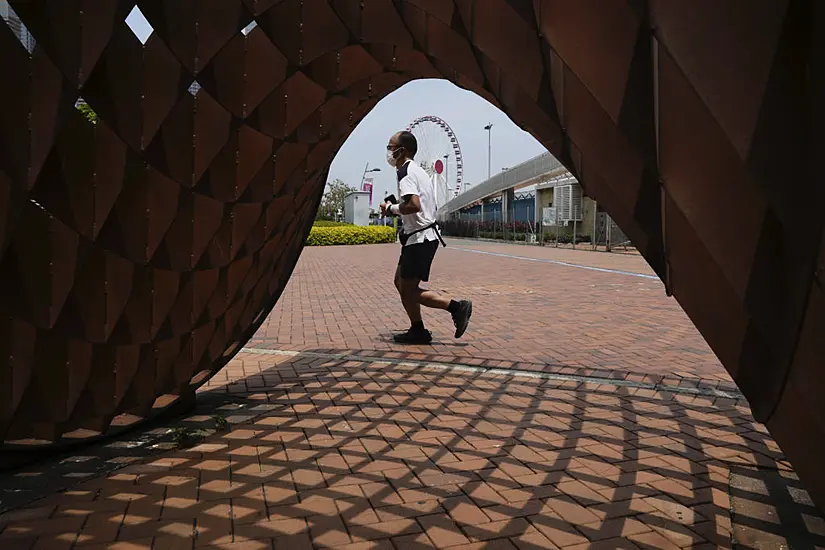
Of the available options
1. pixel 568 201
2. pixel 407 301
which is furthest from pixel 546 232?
pixel 407 301

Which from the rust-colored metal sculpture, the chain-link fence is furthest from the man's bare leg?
the chain-link fence

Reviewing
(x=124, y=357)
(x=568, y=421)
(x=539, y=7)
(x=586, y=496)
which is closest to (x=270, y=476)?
(x=124, y=357)

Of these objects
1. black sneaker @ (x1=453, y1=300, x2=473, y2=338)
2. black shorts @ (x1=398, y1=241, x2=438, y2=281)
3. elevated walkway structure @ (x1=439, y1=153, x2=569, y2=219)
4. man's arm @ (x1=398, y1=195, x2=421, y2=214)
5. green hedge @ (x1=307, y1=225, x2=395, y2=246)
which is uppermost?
elevated walkway structure @ (x1=439, y1=153, x2=569, y2=219)

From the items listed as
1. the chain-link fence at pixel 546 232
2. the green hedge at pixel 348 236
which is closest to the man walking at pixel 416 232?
the chain-link fence at pixel 546 232

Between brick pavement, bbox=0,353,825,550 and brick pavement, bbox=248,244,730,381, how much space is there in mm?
1303

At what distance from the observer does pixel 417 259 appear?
209 inches

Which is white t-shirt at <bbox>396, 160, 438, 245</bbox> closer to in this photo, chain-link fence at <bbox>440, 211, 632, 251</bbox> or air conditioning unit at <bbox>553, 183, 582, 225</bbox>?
chain-link fence at <bbox>440, 211, 632, 251</bbox>

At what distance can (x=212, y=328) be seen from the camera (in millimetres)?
3443

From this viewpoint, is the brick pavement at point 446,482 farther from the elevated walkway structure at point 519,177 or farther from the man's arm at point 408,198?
the elevated walkway structure at point 519,177

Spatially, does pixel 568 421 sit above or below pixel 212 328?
below

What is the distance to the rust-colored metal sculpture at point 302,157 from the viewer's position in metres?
1.20

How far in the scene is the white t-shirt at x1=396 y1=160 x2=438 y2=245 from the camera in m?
5.23

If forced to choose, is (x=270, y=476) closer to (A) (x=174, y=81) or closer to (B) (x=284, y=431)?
(B) (x=284, y=431)

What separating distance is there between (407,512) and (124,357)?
151 centimetres
